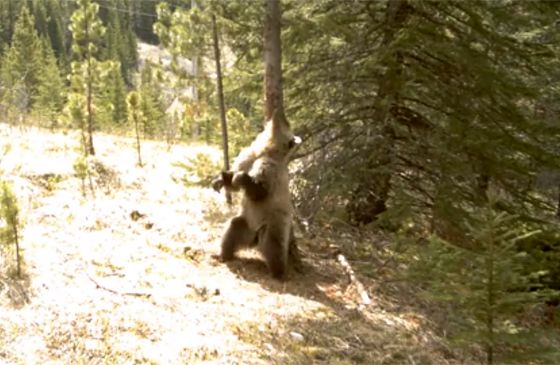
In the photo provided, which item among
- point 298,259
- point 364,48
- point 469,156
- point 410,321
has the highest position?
point 364,48

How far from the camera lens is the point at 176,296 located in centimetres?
616

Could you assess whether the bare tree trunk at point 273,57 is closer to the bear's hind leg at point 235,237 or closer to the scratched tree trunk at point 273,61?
the scratched tree trunk at point 273,61

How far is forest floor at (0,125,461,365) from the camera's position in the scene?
4.96 metres

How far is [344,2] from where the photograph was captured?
968 cm

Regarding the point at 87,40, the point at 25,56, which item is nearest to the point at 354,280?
the point at 87,40

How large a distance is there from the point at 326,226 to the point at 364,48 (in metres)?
3.04

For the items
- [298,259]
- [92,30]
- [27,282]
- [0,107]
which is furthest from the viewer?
[0,107]

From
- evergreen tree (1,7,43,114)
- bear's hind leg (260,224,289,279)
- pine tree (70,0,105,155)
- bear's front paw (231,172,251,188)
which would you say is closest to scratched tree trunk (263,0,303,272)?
bear's front paw (231,172,251,188)

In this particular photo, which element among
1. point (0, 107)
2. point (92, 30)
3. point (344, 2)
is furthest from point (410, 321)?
point (0, 107)

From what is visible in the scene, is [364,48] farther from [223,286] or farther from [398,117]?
[223,286]

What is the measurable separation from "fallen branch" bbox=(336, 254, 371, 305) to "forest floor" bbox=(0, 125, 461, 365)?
71 mm

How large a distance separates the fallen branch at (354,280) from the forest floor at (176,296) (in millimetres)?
71

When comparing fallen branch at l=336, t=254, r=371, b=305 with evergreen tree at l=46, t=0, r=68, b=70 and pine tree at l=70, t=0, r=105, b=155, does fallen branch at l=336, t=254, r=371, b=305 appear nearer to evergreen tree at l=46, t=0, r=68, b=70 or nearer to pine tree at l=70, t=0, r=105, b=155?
pine tree at l=70, t=0, r=105, b=155

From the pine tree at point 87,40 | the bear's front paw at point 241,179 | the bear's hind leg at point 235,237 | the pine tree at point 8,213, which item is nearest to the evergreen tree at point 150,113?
the pine tree at point 87,40
